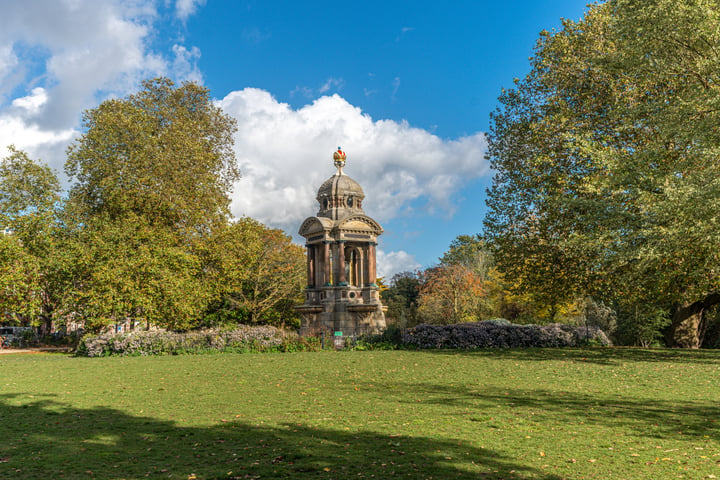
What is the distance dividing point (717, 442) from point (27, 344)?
4469 centimetres

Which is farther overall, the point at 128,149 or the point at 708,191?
the point at 128,149

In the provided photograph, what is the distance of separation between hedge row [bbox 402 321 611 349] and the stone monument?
8261 mm

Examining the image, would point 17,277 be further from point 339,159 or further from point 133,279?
point 339,159

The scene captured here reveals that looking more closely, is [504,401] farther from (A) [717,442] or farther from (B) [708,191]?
(B) [708,191]

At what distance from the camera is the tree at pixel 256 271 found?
3083 cm

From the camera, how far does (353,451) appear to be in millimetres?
6262

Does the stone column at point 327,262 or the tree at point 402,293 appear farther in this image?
the tree at point 402,293

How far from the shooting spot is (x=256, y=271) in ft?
133

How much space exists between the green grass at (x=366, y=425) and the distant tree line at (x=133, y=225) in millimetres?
11756

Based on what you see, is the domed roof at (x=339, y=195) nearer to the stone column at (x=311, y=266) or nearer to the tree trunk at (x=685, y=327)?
the stone column at (x=311, y=266)

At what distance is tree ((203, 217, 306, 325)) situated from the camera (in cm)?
3083

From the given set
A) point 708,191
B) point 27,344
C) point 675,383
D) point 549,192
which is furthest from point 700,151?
point 27,344

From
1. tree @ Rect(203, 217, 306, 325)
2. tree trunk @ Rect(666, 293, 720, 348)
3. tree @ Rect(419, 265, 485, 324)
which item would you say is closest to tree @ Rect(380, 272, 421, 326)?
tree @ Rect(419, 265, 485, 324)

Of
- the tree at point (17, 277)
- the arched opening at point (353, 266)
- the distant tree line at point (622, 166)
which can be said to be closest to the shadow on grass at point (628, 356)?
the distant tree line at point (622, 166)
